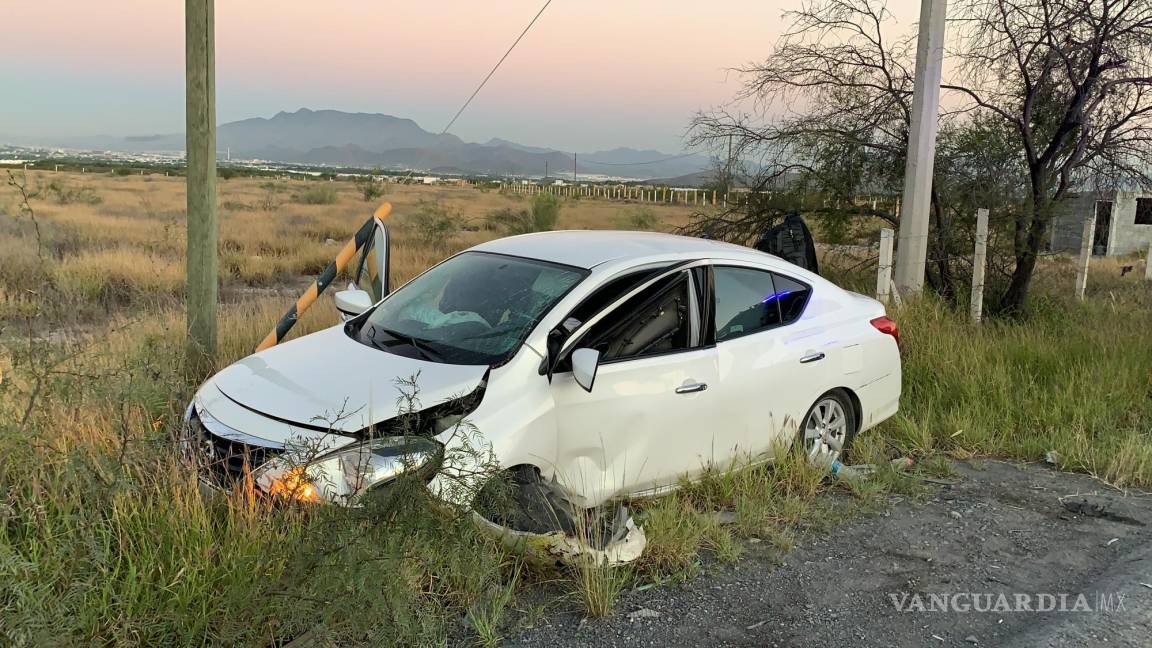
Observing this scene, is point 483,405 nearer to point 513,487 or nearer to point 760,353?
point 513,487

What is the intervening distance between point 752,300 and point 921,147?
519 cm

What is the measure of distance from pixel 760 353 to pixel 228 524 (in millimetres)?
3148

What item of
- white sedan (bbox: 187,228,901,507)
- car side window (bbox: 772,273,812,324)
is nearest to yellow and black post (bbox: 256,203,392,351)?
white sedan (bbox: 187,228,901,507)

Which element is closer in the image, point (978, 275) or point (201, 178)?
point (201, 178)

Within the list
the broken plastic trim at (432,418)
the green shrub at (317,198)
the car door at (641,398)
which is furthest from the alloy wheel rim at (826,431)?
the green shrub at (317,198)

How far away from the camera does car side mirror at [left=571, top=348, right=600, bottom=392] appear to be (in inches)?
158

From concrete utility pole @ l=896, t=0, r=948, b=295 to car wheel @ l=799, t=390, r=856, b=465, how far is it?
414 cm

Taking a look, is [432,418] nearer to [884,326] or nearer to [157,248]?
[884,326]

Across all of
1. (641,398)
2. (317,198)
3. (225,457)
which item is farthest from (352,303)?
(317,198)

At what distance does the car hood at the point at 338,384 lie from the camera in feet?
12.7

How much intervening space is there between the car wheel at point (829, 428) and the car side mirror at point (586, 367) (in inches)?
79.7

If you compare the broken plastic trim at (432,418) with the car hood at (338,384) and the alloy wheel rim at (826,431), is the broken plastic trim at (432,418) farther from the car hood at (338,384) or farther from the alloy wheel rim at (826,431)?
the alloy wheel rim at (826,431)

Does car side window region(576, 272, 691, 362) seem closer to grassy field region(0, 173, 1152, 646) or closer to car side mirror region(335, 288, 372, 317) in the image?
→ grassy field region(0, 173, 1152, 646)

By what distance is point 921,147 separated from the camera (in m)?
9.33
